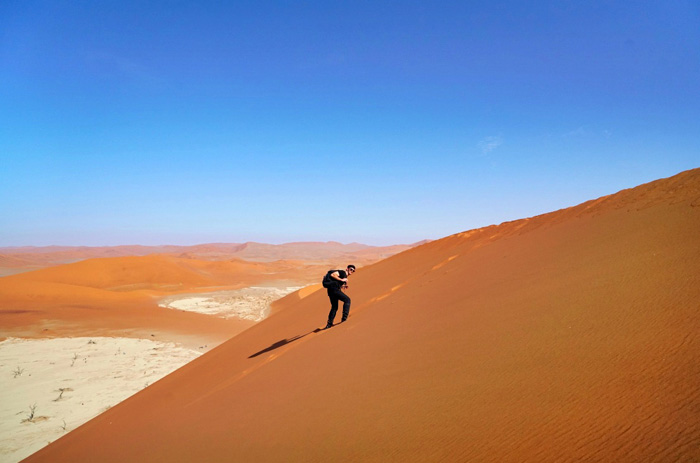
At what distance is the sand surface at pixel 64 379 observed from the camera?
7.64 metres

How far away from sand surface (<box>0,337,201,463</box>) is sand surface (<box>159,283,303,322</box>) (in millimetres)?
7550

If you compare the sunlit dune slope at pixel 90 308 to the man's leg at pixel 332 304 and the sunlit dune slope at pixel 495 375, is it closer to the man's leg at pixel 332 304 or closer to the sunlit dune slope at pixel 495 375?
the man's leg at pixel 332 304

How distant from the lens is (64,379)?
34.6 ft

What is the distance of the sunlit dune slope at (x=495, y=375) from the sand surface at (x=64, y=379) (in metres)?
2.15

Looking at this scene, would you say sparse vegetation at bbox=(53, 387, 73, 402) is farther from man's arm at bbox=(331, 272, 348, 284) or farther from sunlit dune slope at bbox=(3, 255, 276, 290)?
sunlit dune slope at bbox=(3, 255, 276, 290)

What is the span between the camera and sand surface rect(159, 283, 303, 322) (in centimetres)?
2259

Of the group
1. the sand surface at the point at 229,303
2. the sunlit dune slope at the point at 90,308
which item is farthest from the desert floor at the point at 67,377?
the sand surface at the point at 229,303

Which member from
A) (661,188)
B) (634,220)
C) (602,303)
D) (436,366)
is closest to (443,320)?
(436,366)

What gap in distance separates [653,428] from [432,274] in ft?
21.9

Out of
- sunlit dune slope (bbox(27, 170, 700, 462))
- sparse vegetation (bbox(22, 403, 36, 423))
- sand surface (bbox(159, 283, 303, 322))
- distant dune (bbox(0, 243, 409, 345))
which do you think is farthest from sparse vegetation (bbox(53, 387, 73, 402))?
sand surface (bbox(159, 283, 303, 322))

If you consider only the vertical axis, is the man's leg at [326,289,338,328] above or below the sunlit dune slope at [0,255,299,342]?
above

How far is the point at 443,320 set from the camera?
15.8 ft

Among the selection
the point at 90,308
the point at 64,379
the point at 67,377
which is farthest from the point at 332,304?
the point at 90,308

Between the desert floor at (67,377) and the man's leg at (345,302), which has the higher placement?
the man's leg at (345,302)
